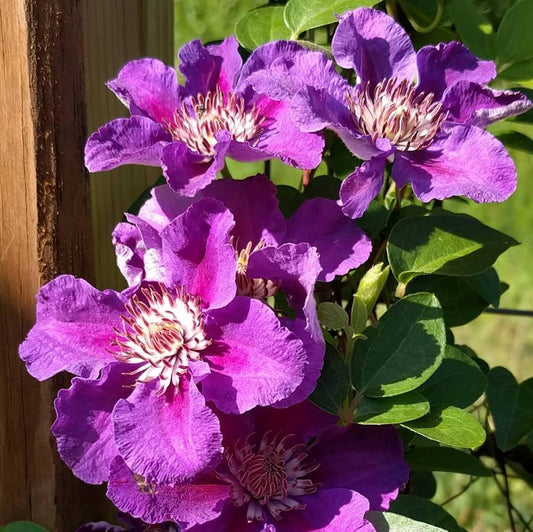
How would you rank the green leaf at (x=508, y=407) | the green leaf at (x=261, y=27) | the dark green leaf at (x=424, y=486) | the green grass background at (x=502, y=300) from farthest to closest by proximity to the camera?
the green grass background at (x=502, y=300), the dark green leaf at (x=424, y=486), the green leaf at (x=508, y=407), the green leaf at (x=261, y=27)

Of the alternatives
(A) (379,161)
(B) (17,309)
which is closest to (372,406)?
(A) (379,161)

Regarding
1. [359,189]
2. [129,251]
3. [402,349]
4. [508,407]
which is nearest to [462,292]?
[508,407]

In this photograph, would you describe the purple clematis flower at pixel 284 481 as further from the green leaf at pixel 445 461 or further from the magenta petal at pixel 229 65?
the magenta petal at pixel 229 65

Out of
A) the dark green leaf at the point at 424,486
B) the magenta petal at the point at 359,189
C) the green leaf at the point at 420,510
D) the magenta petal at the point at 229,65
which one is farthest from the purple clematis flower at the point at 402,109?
the dark green leaf at the point at 424,486

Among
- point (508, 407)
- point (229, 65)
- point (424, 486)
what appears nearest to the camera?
point (229, 65)

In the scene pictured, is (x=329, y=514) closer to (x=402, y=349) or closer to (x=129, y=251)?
(x=402, y=349)

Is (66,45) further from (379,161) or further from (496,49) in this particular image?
(496,49)
